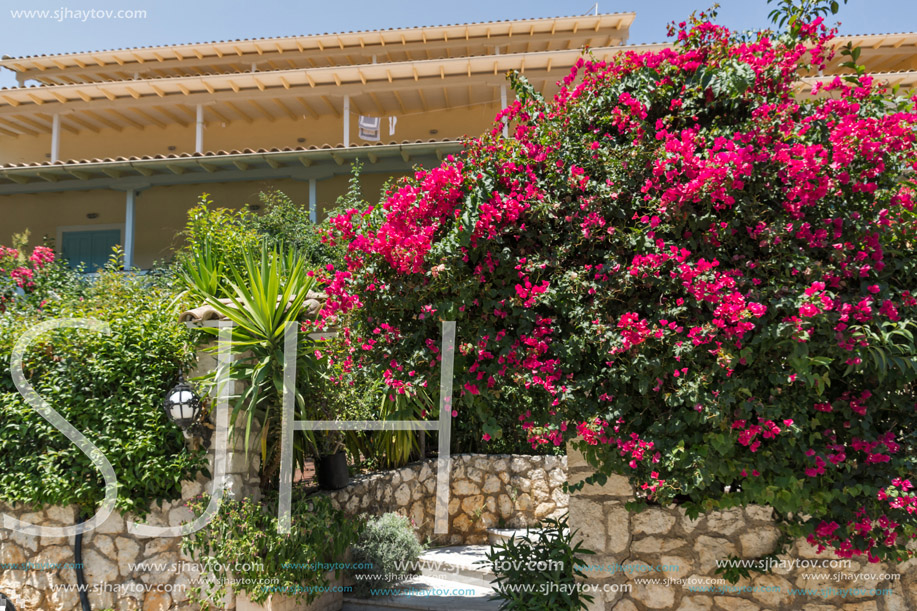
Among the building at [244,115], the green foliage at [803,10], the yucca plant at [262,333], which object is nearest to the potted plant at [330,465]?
the yucca plant at [262,333]

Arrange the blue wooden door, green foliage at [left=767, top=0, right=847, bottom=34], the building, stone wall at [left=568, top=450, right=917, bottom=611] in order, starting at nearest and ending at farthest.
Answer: green foliage at [left=767, top=0, right=847, bottom=34] < stone wall at [left=568, top=450, right=917, bottom=611] < the building < the blue wooden door

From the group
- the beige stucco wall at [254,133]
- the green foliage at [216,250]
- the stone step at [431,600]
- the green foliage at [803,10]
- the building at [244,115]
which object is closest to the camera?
the green foliage at [803,10]

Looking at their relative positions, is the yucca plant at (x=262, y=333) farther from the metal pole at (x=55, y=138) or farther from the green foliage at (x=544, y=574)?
the metal pole at (x=55, y=138)

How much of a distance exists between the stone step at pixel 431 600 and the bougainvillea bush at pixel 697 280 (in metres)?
2.90

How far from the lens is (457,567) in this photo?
7160 mm

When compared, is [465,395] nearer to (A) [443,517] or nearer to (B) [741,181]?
(B) [741,181]

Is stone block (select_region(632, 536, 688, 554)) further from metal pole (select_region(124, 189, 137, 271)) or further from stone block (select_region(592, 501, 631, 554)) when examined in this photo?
metal pole (select_region(124, 189, 137, 271))

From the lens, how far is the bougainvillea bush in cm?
352

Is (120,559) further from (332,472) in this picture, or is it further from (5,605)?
(332,472)

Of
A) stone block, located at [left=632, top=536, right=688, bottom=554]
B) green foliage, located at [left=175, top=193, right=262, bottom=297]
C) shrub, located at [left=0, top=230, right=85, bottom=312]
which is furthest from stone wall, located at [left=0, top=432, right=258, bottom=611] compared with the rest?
stone block, located at [left=632, top=536, right=688, bottom=554]

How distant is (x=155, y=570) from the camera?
5531 millimetres

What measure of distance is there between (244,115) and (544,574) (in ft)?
43.2

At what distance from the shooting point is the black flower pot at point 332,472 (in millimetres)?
6621

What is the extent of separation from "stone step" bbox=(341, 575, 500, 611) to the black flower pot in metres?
1.14
